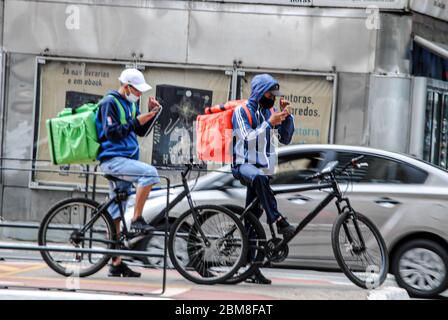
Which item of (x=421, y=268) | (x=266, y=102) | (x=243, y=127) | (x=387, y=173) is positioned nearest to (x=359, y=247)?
(x=243, y=127)

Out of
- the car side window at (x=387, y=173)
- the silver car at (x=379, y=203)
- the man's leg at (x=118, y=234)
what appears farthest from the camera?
the car side window at (x=387, y=173)

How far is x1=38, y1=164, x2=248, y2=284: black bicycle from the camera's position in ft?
26.8

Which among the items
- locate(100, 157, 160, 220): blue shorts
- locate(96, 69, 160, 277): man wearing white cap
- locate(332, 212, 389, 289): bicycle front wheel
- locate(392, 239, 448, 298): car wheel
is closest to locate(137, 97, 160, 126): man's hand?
locate(96, 69, 160, 277): man wearing white cap

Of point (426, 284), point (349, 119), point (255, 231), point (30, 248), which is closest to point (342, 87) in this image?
point (349, 119)

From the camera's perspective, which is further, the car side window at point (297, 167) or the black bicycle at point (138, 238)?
the car side window at point (297, 167)

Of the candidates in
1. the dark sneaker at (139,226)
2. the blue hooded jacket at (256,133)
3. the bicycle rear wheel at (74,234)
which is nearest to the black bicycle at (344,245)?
the blue hooded jacket at (256,133)

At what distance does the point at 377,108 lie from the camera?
16062 mm

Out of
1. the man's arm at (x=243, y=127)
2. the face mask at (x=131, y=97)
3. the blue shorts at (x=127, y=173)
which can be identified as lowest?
the blue shorts at (x=127, y=173)

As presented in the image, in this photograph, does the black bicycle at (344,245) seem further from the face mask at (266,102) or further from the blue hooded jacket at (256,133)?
the face mask at (266,102)

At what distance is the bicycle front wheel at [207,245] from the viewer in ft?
26.8

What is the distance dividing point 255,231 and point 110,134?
1.51m

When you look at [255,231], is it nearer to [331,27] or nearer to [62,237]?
[62,237]

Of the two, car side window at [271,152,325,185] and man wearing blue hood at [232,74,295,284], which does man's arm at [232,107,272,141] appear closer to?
man wearing blue hood at [232,74,295,284]

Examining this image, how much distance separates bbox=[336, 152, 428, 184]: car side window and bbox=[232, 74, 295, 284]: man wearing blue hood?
1958mm
